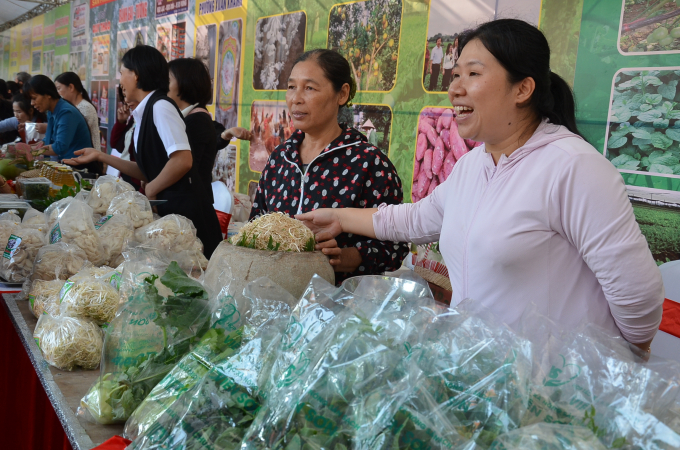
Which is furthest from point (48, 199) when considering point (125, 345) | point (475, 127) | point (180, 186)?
point (475, 127)

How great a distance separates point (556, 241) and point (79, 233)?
1.69 meters

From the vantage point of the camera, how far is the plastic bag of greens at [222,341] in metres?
0.93

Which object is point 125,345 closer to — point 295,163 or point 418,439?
point 418,439

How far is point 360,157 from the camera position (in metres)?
2.05

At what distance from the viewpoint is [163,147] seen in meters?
3.11

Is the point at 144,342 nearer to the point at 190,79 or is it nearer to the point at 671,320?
the point at 671,320

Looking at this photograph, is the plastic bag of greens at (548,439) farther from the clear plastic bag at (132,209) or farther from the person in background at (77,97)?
the person in background at (77,97)

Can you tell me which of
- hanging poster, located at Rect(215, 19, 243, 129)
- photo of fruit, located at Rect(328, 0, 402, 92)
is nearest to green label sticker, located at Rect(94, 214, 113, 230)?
photo of fruit, located at Rect(328, 0, 402, 92)

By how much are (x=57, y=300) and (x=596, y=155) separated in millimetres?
1592

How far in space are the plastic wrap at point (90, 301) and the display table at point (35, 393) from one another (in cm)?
14

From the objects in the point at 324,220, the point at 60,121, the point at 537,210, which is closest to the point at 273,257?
the point at 324,220

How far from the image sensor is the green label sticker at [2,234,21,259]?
2.01 m

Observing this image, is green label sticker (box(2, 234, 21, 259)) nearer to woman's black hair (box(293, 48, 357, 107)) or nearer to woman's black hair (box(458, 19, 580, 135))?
woman's black hair (box(293, 48, 357, 107))

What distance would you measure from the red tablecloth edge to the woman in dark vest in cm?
221
